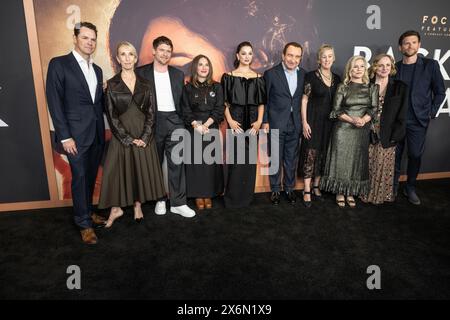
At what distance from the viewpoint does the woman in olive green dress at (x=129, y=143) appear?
2.72m

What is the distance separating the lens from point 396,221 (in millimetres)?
3123

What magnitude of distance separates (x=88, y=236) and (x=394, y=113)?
316cm

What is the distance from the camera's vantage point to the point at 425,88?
11.1 feet

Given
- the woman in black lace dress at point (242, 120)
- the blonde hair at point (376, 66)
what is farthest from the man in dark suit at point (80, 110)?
the blonde hair at point (376, 66)

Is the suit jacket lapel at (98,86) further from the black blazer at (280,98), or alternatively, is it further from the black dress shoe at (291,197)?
the black dress shoe at (291,197)

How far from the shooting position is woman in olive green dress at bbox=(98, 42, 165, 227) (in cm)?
272

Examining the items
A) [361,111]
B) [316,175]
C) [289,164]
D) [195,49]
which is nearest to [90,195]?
[195,49]

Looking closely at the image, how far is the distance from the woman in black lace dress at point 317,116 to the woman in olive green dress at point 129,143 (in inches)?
61.3

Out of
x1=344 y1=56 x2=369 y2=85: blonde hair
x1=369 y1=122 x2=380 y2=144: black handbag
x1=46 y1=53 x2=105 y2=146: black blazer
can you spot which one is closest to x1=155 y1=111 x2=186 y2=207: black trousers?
x1=46 y1=53 x2=105 y2=146: black blazer

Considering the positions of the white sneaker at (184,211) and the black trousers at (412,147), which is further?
the black trousers at (412,147)

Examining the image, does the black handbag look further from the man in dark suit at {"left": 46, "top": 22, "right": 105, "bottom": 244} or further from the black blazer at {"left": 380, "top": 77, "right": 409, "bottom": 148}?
the man in dark suit at {"left": 46, "top": 22, "right": 105, "bottom": 244}

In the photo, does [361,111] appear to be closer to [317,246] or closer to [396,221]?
[396,221]

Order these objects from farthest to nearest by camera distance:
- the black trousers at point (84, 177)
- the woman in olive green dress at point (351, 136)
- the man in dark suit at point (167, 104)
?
the woman in olive green dress at point (351, 136)
the man in dark suit at point (167, 104)
the black trousers at point (84, 177)

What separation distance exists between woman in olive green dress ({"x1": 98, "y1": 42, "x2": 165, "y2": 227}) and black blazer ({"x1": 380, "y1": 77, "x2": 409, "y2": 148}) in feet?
7.61
